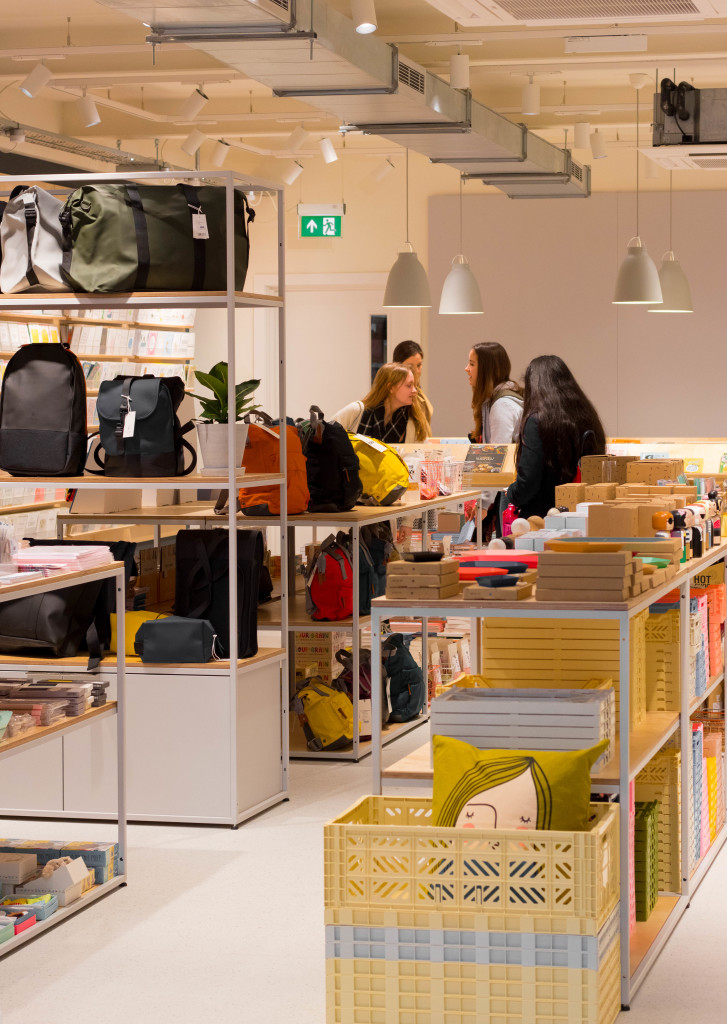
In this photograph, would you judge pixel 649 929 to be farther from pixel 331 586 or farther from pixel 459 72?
pixel 459 72

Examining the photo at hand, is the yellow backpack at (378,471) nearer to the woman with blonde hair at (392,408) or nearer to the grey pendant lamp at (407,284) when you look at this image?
the woman with blonde hair at (392,408)

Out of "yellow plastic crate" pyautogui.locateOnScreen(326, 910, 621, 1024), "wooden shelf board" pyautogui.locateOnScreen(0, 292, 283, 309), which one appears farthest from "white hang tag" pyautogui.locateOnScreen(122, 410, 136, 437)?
"yellow plastic crate" pyautogui.locateOnScreen(326, 910, 621, 1024)

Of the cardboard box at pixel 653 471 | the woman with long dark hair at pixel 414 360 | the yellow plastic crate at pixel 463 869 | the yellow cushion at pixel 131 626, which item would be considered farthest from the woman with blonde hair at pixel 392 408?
the yellow plastic crate at pixel 463 869

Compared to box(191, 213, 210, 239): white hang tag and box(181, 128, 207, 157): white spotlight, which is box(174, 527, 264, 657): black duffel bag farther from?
box(181, 128, 207, 157): white spotlight

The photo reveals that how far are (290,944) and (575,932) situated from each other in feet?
4.27

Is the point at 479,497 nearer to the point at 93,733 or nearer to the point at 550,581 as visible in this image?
the point at 93,733

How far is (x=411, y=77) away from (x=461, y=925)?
18.8 ft

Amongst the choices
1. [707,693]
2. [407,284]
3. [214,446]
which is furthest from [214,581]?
[407,284]

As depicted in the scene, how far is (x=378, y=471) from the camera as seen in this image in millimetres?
6477

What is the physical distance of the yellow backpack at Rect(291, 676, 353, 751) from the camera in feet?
19.8

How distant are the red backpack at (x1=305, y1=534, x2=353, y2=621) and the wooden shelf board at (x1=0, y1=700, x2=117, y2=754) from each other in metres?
1.78

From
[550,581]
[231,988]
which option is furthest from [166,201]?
[231,988]

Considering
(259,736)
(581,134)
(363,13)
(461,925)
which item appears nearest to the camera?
(461,925)

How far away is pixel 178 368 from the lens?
12977 mm
